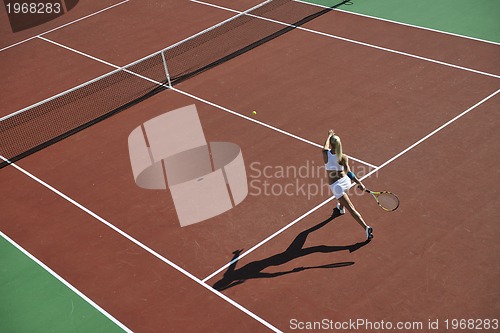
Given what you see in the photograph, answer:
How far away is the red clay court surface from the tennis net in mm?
477

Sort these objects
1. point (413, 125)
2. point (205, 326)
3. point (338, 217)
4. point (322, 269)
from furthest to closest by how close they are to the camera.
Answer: point (413, 125)
point (338, 217)
point (322, 269)
point (205, 326)

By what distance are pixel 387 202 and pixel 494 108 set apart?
497 cm

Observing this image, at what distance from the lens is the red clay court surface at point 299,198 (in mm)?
11844

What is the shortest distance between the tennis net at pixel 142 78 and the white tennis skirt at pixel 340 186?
7.55 m

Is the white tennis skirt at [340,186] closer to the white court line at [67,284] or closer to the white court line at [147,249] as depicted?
the white court line at [147,249]

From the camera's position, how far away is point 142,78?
774 inches

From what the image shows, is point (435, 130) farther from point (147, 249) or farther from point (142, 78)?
point (142, 78)

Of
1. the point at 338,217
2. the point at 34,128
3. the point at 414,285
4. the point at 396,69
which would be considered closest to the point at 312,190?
the point at 338,217

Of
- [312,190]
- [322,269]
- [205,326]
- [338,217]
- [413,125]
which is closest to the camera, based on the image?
[205,326]

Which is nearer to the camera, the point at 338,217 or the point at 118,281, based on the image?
the point at 118,281

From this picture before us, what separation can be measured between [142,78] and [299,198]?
735cm

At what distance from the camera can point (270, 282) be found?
483 inches

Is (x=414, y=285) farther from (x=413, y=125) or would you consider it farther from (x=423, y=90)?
(x=423, y=90)

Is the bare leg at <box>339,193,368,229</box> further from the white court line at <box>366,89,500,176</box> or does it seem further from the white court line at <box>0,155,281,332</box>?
the white court line at <box>0,155,281,332</box>
